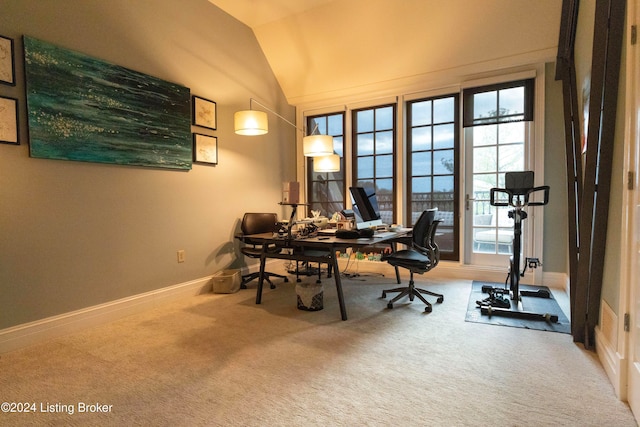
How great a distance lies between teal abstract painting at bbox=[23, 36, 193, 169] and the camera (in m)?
2.40

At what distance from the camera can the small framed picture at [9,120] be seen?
223 cm

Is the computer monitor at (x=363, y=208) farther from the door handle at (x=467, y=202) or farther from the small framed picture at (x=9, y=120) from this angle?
the small framed picture at (x=9, y=120)

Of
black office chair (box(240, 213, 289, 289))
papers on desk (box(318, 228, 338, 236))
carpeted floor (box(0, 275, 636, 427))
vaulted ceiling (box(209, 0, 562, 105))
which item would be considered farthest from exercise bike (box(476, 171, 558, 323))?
black office chair (box(240, 213, 289, 289))

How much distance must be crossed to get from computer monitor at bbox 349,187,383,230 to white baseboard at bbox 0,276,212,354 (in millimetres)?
1935

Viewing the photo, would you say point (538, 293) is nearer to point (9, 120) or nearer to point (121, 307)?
point (121, 307)

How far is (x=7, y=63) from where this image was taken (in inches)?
88.5

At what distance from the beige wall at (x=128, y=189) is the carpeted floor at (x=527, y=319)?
276 centimetres

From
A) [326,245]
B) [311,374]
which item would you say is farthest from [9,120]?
[311,374]

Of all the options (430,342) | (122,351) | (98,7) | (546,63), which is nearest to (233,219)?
(122,351)

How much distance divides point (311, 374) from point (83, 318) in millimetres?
1992

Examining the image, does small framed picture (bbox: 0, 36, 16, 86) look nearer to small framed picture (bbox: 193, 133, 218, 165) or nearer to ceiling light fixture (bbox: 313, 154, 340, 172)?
small framed picture (bbox: 193, 133, 218, 165)

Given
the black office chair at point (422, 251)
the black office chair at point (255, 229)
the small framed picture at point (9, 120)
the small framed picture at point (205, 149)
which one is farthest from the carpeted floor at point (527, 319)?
the small framed picture at point (9, 120)

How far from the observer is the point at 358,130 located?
4.91 m

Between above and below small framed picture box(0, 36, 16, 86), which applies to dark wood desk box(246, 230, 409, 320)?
below
